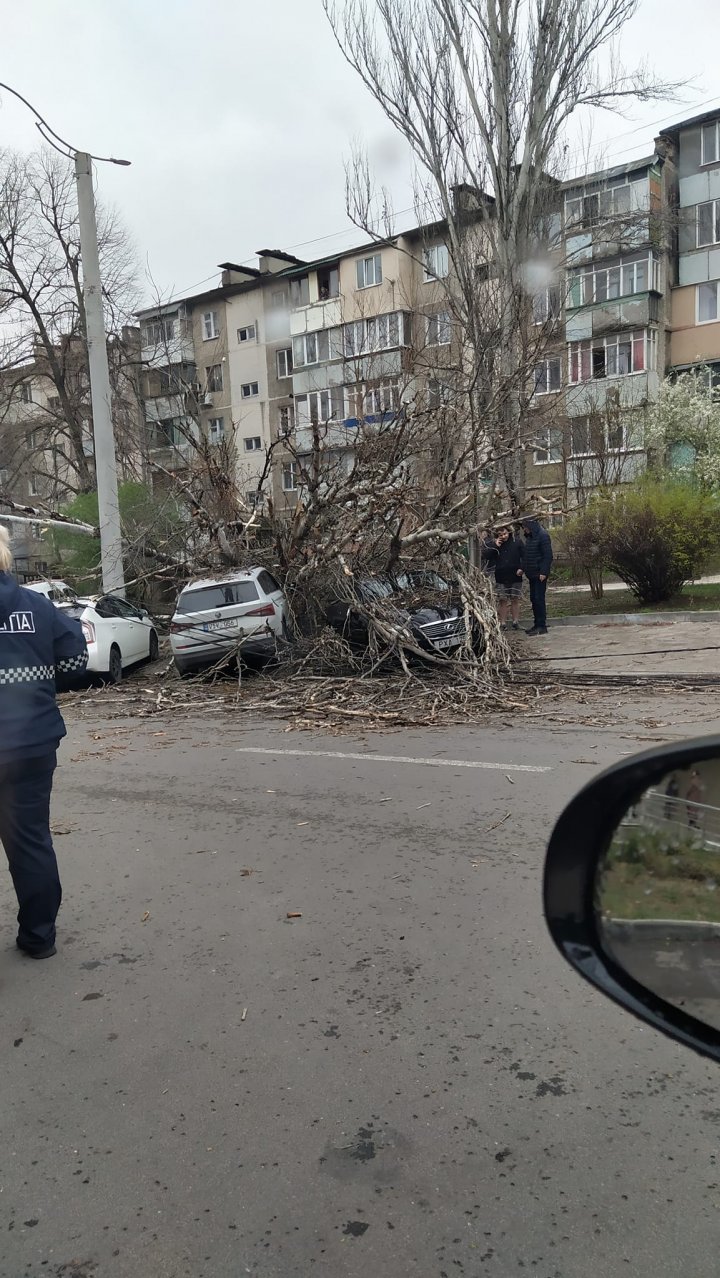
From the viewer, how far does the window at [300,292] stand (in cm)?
4591

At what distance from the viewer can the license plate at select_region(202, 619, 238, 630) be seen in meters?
12.6

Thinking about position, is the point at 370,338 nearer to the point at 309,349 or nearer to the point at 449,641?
the point at 449,641

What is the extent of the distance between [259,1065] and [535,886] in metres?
1.88

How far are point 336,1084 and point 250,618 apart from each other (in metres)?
9.90

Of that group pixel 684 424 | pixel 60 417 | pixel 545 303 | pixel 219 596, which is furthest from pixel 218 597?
pixel 684 424

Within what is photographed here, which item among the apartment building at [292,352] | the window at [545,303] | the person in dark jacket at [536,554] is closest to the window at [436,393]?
the apartment building at [292,352]

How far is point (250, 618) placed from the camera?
12570mm

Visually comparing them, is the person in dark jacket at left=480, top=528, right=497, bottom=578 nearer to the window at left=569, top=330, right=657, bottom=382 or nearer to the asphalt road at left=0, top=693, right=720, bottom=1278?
the asphalt road at left=0, top=693, right=720, bottom=1278

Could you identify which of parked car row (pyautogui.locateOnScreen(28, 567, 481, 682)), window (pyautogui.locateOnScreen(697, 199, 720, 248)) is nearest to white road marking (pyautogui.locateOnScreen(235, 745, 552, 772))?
parked car row (pyautogui.locateOnScreen(28, 567, 481, 682))

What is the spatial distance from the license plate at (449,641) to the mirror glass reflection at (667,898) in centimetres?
942

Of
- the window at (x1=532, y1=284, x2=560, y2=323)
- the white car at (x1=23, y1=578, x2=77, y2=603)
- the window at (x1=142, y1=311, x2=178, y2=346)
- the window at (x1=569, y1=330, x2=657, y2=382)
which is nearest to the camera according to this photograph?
the white car at (x1=23, y1=578, x2=77, y2=603)

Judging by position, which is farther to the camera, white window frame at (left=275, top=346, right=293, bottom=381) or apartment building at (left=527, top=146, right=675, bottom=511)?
white window frame at (left=275, top=346, right=293, bottom=381)

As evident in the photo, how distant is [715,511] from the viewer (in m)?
15.5

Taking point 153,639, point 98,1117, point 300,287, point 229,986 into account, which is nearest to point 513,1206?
point 98,1117
